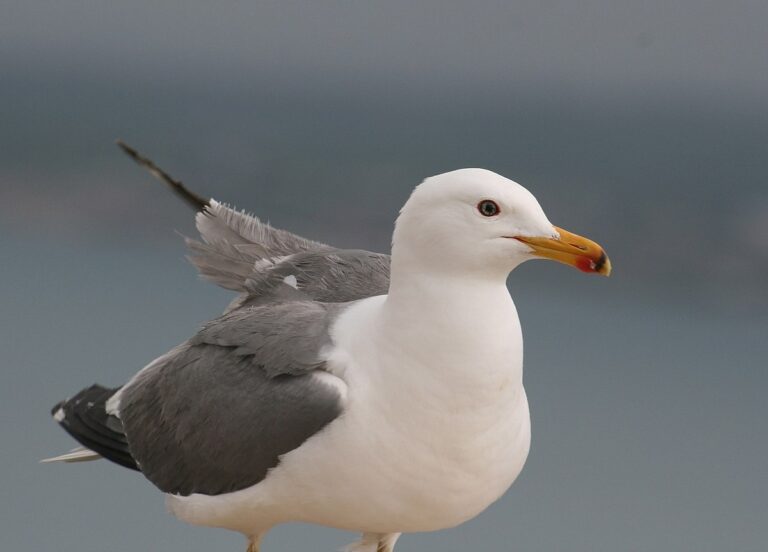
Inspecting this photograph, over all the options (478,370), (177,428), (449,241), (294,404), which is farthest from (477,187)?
(177,428)

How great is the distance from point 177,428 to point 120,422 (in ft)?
1.33

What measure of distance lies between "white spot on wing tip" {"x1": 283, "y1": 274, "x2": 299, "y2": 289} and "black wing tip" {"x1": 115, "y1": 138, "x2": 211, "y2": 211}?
587mm

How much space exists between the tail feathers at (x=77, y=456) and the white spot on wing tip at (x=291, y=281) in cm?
99

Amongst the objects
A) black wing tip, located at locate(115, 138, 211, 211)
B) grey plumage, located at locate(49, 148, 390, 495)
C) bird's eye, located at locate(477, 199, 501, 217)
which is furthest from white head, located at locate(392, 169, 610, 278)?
black wing tip, located at locate(115, 138, 211, 211)

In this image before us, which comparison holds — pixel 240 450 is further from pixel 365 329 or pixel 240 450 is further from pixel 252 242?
pixel 252 242

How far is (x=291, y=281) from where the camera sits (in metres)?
5.58

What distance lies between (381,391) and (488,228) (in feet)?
2.08

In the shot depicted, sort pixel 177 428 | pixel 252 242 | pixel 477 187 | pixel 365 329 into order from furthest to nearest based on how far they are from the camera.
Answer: pixel 252 242 < pixel 177 428 < pixel 365 329 < pixel 477 187

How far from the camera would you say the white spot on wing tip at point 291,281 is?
555 cm

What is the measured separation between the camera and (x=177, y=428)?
5.31 m

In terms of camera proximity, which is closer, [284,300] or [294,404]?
[294,404]

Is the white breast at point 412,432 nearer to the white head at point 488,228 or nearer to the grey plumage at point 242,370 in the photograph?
the grey plumage at point 242,370

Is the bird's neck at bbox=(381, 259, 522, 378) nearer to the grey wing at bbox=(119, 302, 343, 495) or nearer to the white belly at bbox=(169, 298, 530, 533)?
the white belly at bbox=(169, 298, 530, 533)

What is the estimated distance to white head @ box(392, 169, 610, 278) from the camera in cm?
460
